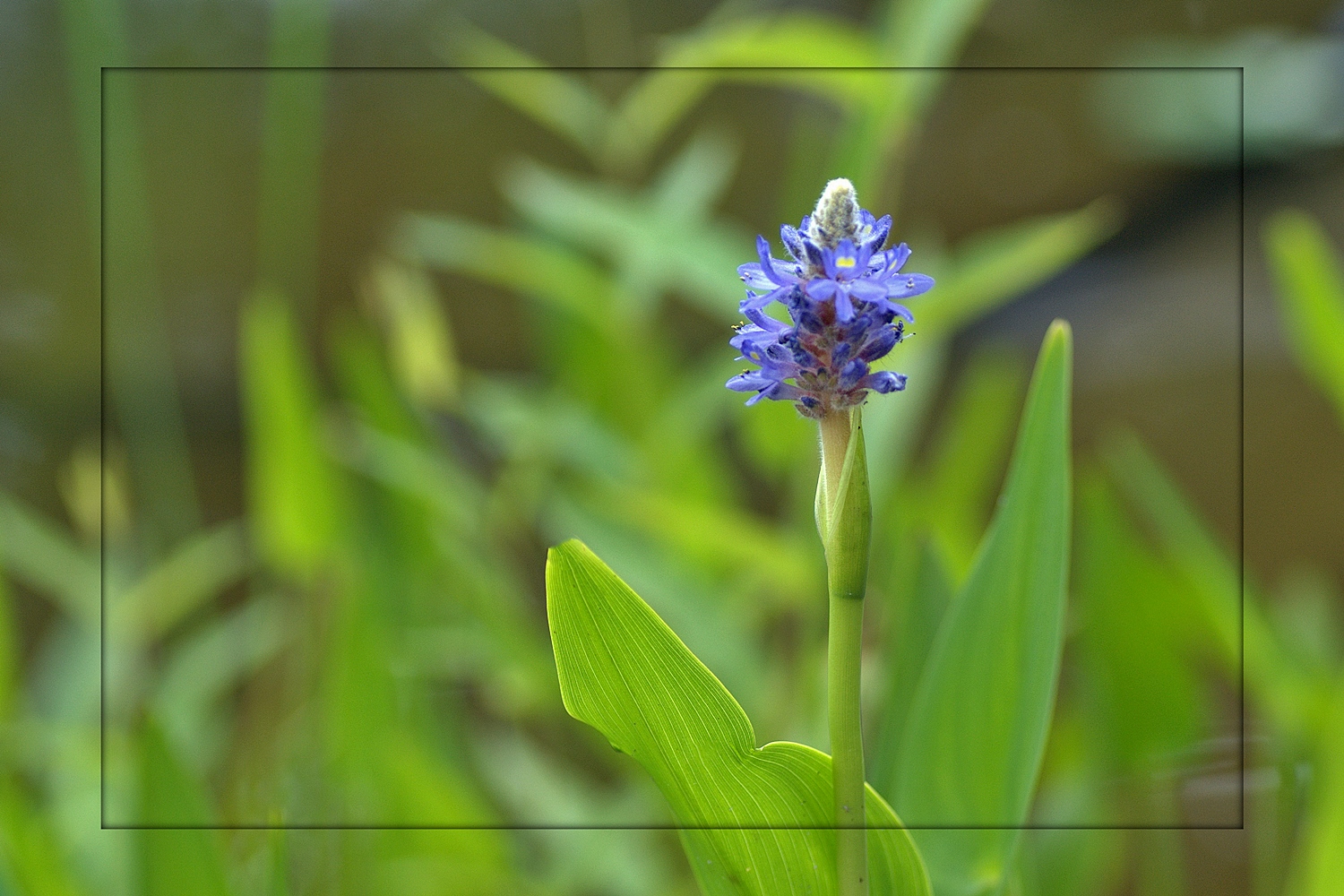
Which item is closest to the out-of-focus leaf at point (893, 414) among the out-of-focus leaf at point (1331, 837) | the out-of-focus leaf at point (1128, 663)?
the out-of-focus leaf at point (1128, 663)

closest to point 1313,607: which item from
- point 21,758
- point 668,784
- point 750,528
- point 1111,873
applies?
point 1111,873

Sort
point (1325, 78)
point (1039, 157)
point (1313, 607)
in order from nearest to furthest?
point (1313, 607) < point (1325, 78) < point (1039, 157)

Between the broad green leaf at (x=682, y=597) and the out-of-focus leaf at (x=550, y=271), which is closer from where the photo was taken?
the broad green leaf at (x=682, y=597)

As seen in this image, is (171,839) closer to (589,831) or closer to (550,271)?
(589,831)

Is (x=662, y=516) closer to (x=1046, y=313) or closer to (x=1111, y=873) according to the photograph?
(x=1111, y=873)

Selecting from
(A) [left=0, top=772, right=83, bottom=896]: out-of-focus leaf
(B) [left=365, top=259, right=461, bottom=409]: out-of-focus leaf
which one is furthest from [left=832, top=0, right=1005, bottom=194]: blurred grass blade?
(A) [left=0, top=772, right=83, bottom=896]: out-of-focus leaf

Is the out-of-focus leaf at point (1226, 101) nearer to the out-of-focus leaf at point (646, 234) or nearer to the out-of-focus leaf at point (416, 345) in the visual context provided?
the out-of-focus leaf at point (646, 234)
